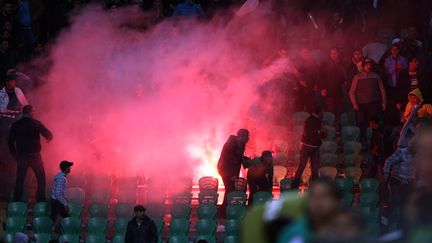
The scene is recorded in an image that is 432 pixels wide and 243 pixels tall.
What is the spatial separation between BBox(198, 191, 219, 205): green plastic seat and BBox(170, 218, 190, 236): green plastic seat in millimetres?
866

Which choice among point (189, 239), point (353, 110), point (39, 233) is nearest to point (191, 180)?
point (189, 239)

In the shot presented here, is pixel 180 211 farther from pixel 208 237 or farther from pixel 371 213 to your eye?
pixel 371 213

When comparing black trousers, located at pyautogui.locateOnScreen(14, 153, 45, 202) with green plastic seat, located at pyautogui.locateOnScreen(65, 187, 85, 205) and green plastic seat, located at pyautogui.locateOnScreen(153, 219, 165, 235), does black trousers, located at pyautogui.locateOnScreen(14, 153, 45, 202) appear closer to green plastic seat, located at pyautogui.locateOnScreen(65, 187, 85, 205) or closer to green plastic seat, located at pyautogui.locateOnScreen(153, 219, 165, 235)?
green plastic seat, located at pyautogui.locateOnScreen(65, 187, 85, 205)

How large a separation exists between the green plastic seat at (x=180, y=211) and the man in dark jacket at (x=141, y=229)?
1109 mm

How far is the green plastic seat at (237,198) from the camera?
52.7 feet

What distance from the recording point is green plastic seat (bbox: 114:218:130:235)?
15.6 metres

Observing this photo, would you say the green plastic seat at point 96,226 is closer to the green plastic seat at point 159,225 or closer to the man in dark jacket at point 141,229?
the green plastic seat at point 159,225

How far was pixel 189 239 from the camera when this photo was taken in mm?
15688

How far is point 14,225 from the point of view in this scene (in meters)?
15.5

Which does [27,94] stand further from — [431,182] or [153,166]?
[431,182]

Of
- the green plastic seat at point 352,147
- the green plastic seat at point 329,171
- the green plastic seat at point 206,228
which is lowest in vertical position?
the green plastic seat at point 206,228

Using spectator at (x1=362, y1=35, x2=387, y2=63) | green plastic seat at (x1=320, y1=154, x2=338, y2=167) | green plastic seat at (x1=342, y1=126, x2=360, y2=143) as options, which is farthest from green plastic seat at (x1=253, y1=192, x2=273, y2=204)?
spectator at (x1=362, y1=35, x2=387, y2=63)

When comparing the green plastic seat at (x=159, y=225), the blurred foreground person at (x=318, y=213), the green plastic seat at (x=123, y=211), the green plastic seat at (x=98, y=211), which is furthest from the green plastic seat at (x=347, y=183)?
the blurred foreground person at (x=318, y=213)

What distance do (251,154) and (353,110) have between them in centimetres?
244
